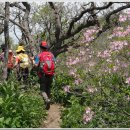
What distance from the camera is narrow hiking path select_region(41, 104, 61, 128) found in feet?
33.0

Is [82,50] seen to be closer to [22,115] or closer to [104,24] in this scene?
[22,115]

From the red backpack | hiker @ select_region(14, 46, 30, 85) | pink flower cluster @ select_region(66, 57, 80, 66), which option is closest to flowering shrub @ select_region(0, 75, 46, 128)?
the red backpack

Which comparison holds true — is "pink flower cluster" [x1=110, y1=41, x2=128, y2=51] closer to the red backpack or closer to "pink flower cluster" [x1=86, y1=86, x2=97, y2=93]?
"pink flower cluster" [x1=86, y1=86, x2=97, y2=93]

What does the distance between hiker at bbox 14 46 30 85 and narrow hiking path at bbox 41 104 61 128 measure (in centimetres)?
228

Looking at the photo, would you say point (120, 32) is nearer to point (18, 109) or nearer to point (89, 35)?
point (89, 35)

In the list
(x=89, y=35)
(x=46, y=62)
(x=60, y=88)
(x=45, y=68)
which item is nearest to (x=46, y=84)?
(x=45, y=68)

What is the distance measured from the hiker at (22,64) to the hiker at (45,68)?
221cm

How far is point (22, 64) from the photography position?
Answer: 13.5m

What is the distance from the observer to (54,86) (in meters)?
13.1

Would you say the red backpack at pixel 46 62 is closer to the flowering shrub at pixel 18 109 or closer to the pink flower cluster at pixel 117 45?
the flowering shrub at pixel 18 109

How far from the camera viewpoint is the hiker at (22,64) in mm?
13414

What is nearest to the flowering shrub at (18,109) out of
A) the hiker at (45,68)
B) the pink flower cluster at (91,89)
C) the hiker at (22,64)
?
the hiker at (45,68)

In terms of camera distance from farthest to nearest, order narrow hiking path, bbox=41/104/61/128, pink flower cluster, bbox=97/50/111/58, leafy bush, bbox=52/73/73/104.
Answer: leafy bush, bbox=52/73/73/104
narrow hiking path, bbox=41/104/61/128
pink flower cluster, bbox=97/50/111/58

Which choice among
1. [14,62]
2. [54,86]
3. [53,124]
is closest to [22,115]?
[53,124]
